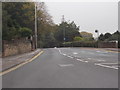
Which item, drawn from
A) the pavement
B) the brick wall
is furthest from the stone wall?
the pavement

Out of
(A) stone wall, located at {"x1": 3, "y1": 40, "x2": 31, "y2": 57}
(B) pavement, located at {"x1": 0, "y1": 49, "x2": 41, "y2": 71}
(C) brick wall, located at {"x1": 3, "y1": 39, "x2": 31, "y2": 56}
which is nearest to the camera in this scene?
(B) pavement, located at {"x1": 0, "y1": 49, "x2": 41, "y2": 71}

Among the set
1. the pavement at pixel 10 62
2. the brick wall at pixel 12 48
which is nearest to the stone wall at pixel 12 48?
the brick wall at pixel 12 48

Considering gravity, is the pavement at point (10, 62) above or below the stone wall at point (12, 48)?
below

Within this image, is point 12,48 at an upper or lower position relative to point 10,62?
upper

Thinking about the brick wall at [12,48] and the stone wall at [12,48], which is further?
the brick wall at [12,48]

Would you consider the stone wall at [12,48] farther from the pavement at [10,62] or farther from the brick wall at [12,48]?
the pavement at [10,62]

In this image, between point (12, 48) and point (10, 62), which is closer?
point (10, 62)

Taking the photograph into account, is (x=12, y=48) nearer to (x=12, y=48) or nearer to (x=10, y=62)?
(x=12, y=48)

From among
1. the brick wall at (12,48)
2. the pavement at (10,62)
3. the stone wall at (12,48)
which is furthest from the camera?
the brick wall at (12,48)

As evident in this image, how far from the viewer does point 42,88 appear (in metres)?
9.25

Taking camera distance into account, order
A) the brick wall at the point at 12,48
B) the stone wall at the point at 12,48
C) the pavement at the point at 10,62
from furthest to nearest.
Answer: the brick wall at the point at 12,48, the stone wall at the point at 12,48, the pavement at the point at 10,62

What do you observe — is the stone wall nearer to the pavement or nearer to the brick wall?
the brick wall

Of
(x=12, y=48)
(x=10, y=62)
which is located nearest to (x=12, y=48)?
(x=12, y=48)

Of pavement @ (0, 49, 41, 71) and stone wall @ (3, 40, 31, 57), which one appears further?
stone wall @ (3, 40, 31, 57)
